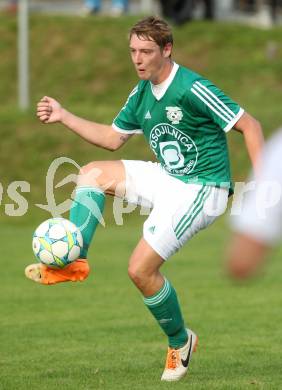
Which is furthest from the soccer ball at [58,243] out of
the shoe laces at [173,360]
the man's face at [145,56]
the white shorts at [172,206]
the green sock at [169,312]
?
the man's face at [145,56]

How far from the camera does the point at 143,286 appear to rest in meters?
8.59

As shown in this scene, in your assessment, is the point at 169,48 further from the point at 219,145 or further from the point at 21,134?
the point at 21,134

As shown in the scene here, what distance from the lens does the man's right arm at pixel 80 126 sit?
8930mm

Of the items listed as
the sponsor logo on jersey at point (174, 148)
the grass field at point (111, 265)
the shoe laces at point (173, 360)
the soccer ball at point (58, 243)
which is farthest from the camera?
the grass field at point (111, 265)

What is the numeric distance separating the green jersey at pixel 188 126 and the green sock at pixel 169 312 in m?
0.78

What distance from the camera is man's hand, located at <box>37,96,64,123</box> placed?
29.2ft

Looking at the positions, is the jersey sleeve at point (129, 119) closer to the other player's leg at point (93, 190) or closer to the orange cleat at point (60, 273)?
the other player's leg at point (93, 190)

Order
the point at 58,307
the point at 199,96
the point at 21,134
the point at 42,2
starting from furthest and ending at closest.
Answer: the point at 42,2 → the point at 21,134 → the point at 58,307 → the point at 199,96

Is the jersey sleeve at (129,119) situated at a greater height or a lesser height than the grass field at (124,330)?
greater

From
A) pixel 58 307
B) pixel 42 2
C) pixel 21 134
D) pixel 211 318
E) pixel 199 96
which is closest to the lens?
pixel 199 96

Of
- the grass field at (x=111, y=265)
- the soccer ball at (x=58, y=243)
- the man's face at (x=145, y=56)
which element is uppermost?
the man's face at (x=145, y=56)

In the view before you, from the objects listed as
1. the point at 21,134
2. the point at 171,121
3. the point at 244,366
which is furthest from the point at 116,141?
the point at 21,134

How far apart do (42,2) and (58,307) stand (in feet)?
77.2

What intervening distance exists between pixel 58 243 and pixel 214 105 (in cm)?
135
